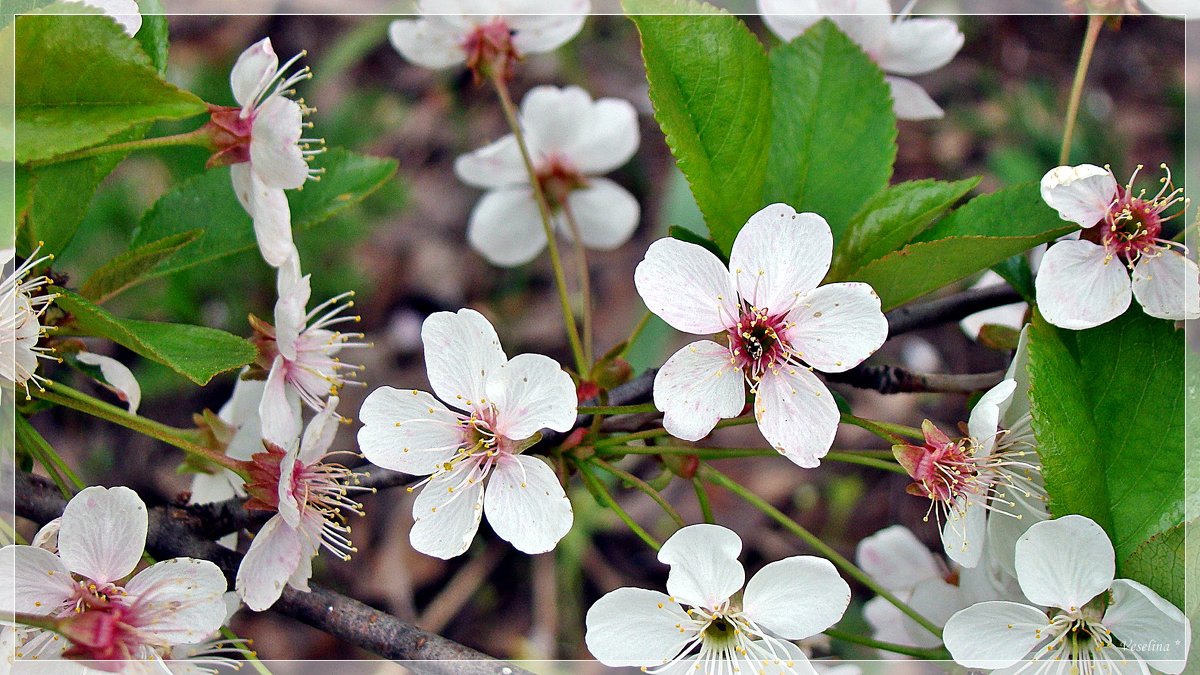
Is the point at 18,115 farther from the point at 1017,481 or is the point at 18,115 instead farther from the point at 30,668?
the point at 1017,481

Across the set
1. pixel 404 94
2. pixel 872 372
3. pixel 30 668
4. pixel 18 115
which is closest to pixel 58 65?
pixel 18 115

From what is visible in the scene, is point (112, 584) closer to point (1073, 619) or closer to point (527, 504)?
point (527, 504)

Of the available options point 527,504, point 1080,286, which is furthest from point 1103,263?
point 527,504

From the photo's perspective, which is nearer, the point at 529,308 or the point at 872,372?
the point at 872,372

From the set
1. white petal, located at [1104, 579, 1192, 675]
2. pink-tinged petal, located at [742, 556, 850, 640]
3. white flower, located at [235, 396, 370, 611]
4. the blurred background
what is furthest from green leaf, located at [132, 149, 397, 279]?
white petal, located at [1104, 579, 1192, 675]

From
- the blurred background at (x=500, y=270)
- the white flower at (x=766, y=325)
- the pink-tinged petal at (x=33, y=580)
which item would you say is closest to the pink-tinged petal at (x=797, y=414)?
the white flower at (x=766, y=325)

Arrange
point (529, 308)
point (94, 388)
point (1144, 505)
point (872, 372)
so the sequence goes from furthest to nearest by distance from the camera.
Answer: point (529, 308) < point (94, 388) < point (872, 372) < point (1144, 505)

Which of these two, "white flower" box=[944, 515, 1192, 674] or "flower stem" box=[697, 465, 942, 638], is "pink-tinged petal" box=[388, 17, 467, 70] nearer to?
"flower stem" box=[697, 465, 942, 638]
